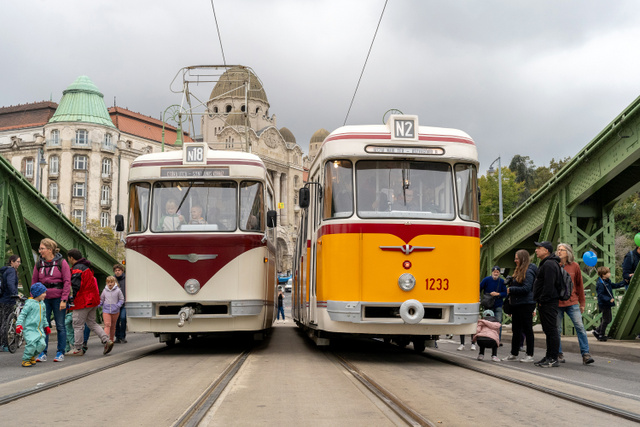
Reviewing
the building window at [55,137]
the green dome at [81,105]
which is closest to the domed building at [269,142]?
the green dome at [81,105]

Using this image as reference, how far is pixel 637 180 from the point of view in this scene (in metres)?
14.9

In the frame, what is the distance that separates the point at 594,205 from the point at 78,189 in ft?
266

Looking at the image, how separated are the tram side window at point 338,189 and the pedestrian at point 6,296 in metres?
5.74

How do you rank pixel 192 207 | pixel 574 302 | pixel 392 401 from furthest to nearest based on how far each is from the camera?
pixel 192 207 < pixel 574 302 < pixel 392 401

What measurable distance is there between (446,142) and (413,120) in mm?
596

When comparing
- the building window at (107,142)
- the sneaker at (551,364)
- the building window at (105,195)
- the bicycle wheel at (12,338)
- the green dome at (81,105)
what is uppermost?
the green dome at (81,105)

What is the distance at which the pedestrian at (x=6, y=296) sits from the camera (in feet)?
41.0

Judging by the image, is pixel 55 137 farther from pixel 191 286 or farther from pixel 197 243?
pixel 191 286

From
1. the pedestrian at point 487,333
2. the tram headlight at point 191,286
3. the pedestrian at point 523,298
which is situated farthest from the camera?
the tram headlight at point 191,286

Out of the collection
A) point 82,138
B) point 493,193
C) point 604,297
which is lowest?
point 604,297

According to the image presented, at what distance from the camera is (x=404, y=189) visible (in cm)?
1075

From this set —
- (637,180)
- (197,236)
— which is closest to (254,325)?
(197,236)

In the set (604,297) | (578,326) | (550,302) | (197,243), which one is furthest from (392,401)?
(604,297)

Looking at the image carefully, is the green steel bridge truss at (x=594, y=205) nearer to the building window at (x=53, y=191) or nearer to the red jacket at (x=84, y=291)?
the red jacket at (x=84, y=291)
